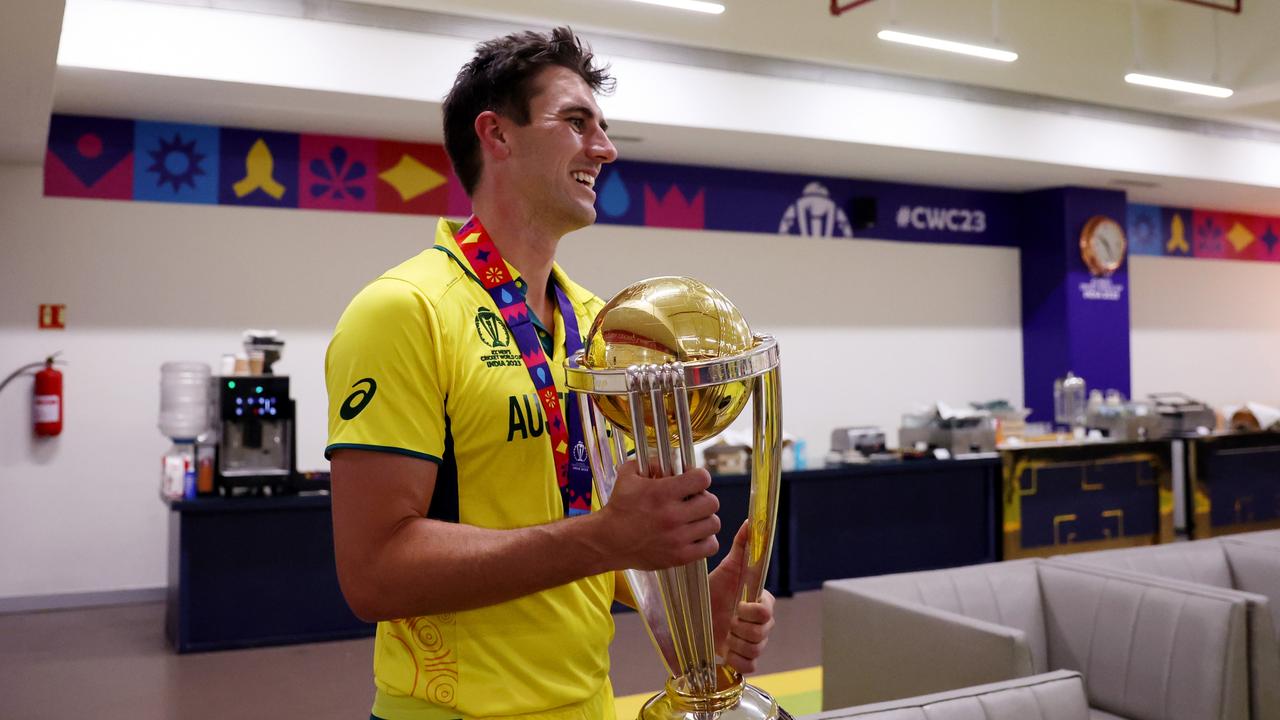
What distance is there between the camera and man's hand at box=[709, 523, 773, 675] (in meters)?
1.12

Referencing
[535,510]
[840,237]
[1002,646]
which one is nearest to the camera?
[535,510]

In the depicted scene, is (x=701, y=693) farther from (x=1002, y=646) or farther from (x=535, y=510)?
(x=1002, y=646)

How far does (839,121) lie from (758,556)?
5.98 metres

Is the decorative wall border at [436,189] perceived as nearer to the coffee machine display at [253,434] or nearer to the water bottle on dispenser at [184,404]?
the water bottle on dispenser at [184,404]

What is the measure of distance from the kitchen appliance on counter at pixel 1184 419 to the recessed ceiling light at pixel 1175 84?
2.39 m

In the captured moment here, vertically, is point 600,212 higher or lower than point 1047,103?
lower

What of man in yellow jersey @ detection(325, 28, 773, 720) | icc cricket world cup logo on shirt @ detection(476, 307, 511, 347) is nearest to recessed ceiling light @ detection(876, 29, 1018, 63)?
man in yellow jersey @ detection(325, 28, 773, 720)

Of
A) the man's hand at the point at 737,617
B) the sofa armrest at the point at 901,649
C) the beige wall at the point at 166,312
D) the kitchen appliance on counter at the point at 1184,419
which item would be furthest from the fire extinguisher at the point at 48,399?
the kitchen appliance on counter at the point at 1184,419

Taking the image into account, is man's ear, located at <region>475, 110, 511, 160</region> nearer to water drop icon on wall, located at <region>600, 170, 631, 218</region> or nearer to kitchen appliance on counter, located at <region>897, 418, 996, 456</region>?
water drop icon on wall, located at <region>600, 170, 631, 218</region>

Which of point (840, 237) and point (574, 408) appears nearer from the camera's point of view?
point (574, 408)

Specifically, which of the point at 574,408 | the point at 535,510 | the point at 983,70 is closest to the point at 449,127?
the point at 574,408

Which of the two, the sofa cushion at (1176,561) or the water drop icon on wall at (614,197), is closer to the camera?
the sofa cushion at (1176,561)

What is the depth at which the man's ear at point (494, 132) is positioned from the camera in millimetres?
1298

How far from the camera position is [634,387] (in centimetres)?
91
